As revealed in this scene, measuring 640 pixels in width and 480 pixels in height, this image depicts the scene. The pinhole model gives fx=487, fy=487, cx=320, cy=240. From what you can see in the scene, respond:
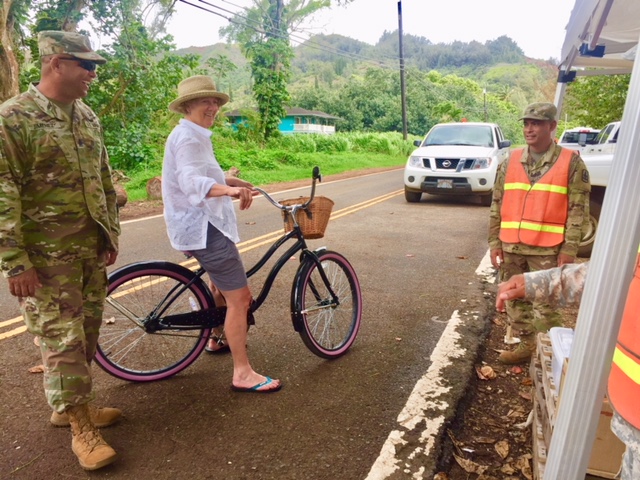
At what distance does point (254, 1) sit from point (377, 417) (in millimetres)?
35388

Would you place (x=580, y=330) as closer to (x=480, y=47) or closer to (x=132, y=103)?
(x=132, y=103)

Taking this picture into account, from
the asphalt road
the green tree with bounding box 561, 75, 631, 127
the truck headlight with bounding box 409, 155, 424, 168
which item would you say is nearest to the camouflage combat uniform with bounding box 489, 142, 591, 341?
the asphalt road

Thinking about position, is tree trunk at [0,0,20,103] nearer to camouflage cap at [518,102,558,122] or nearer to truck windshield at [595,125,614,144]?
camouflage cap at [518,102,558,122]

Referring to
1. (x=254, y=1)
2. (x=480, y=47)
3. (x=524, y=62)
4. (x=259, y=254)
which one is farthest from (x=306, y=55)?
(x=259, y=254)

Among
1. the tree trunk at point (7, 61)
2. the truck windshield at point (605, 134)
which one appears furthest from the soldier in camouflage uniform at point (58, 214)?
the tree trunk at point (7, 61)

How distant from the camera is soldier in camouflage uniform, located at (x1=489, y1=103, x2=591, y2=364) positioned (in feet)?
11.4

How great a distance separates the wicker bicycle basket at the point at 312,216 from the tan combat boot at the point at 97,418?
64.9 inches

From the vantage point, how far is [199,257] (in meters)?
3.04

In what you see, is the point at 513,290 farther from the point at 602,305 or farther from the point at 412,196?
the point at 412,196

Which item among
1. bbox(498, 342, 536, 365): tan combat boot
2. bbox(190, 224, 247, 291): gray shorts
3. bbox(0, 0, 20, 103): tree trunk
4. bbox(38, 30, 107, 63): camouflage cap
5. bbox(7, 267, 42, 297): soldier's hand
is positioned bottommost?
bbox(498, 342, 536, 365): tan combat boot

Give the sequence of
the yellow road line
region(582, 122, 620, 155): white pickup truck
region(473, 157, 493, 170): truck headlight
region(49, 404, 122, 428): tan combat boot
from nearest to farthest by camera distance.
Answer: region(49, 404, 122, 428): tan combat boot → the yellow road line → region(582, 122, 620, 155): white pickup truck → region(473, 157, 493, 170): truck headlight

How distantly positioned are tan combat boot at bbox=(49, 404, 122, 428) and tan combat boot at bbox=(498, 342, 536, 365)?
2.76m

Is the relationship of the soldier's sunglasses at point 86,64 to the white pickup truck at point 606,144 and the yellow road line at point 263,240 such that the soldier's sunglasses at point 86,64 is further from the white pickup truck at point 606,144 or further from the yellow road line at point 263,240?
the white pickup truck at point 606,144

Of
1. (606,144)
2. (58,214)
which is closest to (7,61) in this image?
(58,214)
